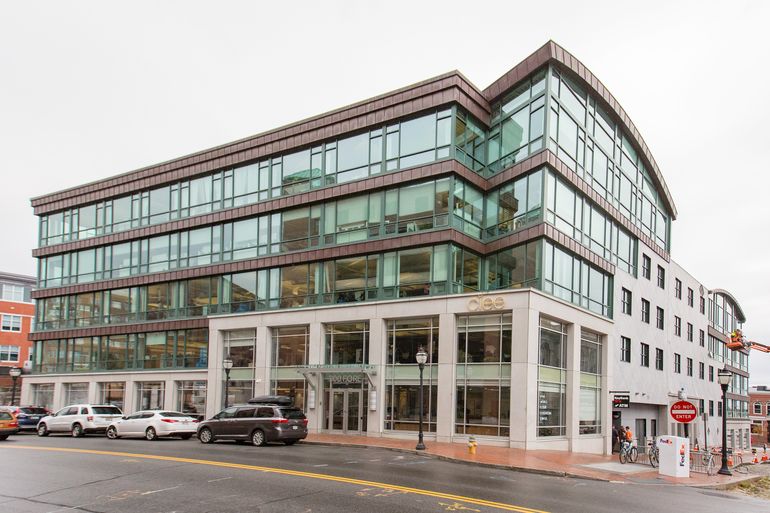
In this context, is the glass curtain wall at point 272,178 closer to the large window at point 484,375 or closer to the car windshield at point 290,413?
the large window at point 484,375

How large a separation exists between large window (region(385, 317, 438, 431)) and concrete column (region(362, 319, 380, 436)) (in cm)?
26

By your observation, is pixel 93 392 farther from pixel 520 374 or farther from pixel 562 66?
pixel 562 66

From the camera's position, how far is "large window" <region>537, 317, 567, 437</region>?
2764cm

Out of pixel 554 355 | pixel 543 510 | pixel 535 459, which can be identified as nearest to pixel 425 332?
pixel 554 355

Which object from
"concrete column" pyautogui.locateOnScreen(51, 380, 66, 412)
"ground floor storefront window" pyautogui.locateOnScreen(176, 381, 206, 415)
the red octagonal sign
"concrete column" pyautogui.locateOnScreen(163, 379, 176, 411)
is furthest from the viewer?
"concrete column" pyautogui.locateOnScreen(51, 380, 66, 412)

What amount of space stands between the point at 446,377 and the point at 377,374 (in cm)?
366

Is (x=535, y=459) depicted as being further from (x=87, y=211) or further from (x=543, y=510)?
(x=87, y=211)

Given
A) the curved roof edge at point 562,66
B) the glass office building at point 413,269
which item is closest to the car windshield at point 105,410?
the glass office building at point 413,269

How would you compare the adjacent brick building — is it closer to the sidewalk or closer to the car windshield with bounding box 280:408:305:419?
the car windshield with bounding box 280:408:305:419

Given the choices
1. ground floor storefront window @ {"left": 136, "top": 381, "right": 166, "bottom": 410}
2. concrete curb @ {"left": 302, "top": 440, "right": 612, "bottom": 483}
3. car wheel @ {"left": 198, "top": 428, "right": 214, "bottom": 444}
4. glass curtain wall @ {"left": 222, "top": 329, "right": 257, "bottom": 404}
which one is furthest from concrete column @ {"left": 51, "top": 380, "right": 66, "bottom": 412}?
concrete curb @ {"left": 302, "top": 440, "right": 612, "bottom": 483}

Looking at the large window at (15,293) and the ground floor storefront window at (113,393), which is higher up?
the large window at (15,293)

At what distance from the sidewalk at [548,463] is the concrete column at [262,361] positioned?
7547mm

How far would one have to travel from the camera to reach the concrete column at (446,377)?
90.8ft

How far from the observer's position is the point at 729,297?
6869 centimetres
